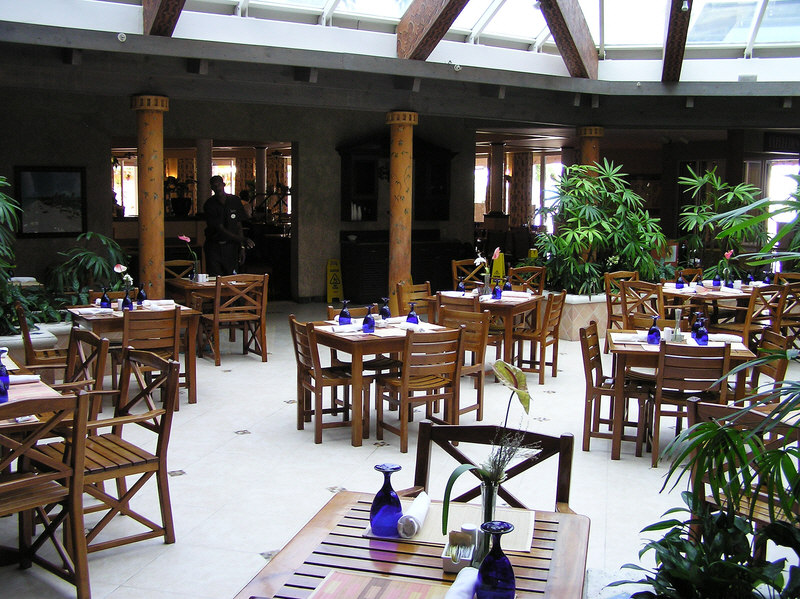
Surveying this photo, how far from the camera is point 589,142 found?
1198 cm

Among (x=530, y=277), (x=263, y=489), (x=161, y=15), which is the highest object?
(x=161, y=15)

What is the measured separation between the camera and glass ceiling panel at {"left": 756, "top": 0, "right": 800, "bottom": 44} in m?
10.1

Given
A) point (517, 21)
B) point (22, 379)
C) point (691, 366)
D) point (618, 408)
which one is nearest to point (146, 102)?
point (517, 21)

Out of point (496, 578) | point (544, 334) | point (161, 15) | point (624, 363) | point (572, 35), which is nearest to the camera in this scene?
point (496, 578)

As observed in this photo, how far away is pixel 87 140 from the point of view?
11719 mm

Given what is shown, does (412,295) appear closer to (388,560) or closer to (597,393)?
(597,393)

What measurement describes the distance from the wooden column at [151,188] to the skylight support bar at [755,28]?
7100mm

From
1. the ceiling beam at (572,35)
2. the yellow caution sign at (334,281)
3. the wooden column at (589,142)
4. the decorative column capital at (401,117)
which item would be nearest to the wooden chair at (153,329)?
the decorative column capital at (401,117)

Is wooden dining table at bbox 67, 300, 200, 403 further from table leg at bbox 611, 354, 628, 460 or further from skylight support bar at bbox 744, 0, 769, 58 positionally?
skylight support bar at bbox 744, 0, 769, 58

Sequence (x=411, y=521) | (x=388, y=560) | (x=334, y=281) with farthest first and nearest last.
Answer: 1. (x=334, y=281)
2. (x=411, y=521)
3. (x=388, y=560)

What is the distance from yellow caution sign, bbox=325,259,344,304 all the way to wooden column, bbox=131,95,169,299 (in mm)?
4422

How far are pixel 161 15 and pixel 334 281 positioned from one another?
613 cm

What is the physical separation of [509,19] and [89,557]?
8.19 meters

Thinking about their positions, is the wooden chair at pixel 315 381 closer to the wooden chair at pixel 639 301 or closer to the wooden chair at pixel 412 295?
the wooden chair at pixel 412 295
